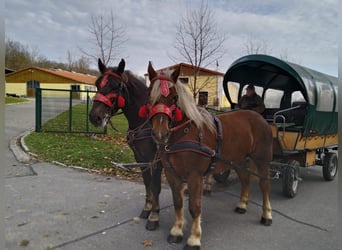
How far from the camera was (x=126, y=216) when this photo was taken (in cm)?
364

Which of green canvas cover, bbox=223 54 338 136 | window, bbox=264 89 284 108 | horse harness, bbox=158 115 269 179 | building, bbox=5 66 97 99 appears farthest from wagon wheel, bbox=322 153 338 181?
building, bbox=5 66 97 99

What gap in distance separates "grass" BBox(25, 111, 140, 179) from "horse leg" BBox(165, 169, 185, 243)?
2.20 metres

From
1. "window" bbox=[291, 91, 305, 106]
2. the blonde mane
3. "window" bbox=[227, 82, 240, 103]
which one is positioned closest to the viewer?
the blonde mane

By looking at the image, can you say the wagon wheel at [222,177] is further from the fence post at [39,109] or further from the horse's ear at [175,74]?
the fence post at [39,109]

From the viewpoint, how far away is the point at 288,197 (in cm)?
456

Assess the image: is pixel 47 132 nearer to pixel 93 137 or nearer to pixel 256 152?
pixel 93 137

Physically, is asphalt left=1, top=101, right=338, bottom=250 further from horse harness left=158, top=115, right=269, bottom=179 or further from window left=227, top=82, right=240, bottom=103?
window left=227, top=82, right=240, bottom=103

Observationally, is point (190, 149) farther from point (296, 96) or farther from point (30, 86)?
point (30, 86)

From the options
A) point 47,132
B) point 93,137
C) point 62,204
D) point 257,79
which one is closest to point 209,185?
point 62,204

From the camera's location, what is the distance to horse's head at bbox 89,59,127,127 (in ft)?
9.73

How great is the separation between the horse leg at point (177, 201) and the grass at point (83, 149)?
2204 mm

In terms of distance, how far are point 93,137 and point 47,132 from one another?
2.01m

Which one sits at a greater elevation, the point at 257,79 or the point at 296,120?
the point at 257,79

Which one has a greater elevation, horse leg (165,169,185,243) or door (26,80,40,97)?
door (26,80,40,97)
